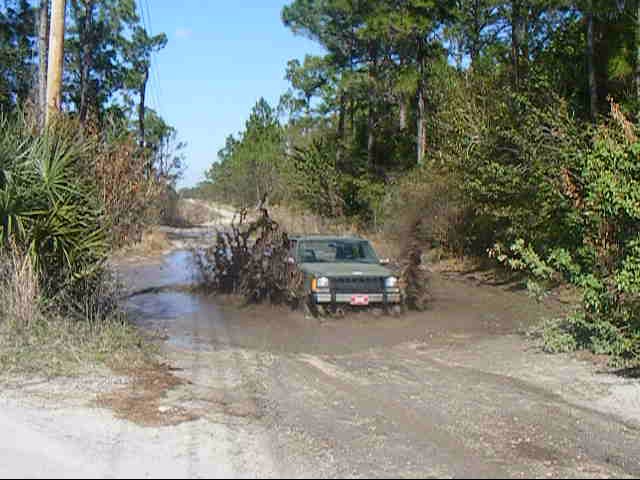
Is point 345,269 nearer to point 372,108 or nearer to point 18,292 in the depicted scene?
point 18,292

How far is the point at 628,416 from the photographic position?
298 inches

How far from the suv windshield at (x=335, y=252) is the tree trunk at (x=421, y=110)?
60.6ft

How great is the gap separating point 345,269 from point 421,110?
71.5 ft

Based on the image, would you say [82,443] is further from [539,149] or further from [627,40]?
[627,40]

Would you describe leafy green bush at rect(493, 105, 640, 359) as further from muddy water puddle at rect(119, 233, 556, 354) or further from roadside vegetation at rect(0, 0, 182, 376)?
roadside vegetation at rect(0, 0, 182, 376)

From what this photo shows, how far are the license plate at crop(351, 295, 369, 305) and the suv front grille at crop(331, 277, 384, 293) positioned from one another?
10 centimetres

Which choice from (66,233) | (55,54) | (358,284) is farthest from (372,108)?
(66,233)

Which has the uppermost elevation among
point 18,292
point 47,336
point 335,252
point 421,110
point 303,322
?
point 421,110

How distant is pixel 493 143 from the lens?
20469mm

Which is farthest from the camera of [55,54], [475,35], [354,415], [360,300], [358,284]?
[475,35]

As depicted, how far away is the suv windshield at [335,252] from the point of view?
49.5 ft

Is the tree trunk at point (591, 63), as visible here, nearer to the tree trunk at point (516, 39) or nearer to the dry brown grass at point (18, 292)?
the tree trunk at point (516, 39)

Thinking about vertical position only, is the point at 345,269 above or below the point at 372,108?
below

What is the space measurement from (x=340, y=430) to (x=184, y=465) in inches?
68.4
